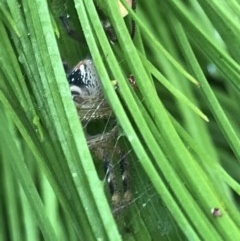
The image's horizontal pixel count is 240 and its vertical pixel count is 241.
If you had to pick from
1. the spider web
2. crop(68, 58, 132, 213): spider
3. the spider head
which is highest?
the spider head

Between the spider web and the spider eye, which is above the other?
the spider eye

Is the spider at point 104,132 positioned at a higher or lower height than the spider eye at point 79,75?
lower

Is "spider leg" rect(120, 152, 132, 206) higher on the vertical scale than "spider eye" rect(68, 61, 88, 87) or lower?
lower

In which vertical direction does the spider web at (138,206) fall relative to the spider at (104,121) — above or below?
below

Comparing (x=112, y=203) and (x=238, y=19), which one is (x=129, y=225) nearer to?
(x=112, y=203)

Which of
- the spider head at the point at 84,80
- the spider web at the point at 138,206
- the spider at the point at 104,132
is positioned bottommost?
the spider web at the point at 138,206
